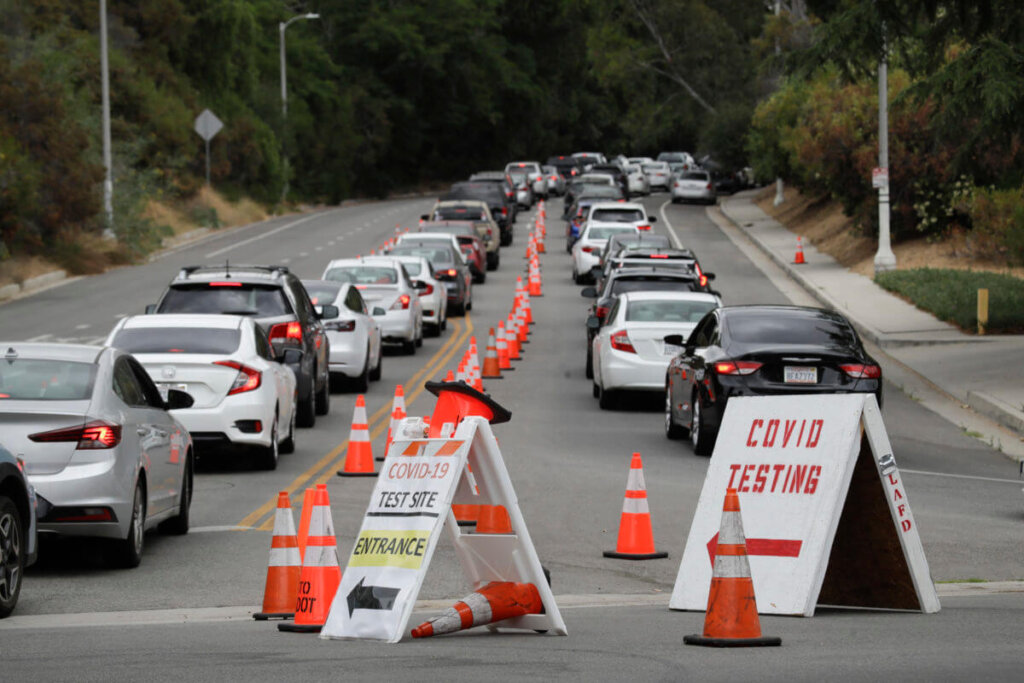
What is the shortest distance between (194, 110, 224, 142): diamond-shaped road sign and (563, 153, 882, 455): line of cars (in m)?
31.6

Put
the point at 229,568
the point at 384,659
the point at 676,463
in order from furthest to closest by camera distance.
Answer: the point at 676,463 < the point at 229,568 < the point at 384,659

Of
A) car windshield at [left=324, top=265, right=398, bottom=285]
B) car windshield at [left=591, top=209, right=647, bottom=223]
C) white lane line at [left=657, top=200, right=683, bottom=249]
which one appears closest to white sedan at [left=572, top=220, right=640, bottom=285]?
car windshield at [left=591, top=209, right=647, bottom=223]

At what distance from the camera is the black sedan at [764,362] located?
16.8m

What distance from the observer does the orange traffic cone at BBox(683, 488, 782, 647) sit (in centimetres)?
779

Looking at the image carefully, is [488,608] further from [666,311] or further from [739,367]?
[666,311]

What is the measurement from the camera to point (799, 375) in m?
16.8

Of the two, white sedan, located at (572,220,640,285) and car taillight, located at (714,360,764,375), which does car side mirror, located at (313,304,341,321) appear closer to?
car taillight, located at (714,360,764,375)

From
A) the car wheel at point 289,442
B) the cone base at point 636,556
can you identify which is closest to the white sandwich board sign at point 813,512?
the cone base at point 636,556

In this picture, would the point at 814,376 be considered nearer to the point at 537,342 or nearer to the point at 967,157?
the point at 967,157

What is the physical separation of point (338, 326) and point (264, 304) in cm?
344

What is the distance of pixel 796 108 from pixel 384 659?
165 feet

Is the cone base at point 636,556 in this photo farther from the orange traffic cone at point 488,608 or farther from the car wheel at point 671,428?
the car wheel at point 671,428

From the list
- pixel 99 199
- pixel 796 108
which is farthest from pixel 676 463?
pixel 796 108

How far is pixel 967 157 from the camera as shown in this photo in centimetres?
2553
